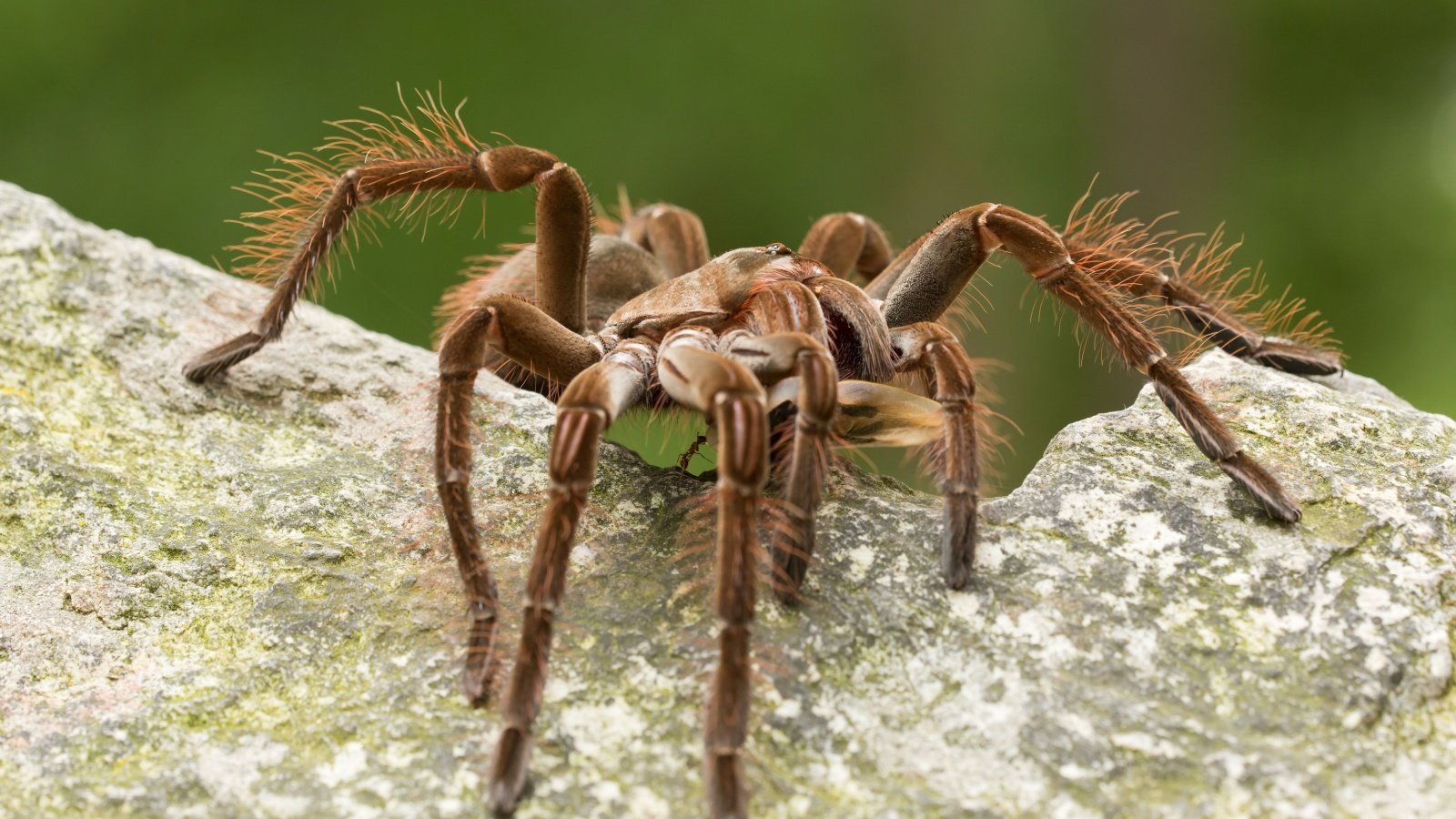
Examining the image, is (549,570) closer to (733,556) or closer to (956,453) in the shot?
(733,556)

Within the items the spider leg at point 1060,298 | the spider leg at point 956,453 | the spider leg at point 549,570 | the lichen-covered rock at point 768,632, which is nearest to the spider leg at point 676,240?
the lichen-covered rock at point 768,632

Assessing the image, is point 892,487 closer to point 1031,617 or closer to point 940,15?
point 1031,617

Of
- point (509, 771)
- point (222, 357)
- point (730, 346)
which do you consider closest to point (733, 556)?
point (509, 771)

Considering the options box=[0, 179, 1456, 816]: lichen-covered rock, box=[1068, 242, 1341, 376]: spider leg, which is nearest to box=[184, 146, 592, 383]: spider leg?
box=[0, 179, 1456, 816]: lichen-covered rock

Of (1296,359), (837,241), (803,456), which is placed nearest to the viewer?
(803,456)

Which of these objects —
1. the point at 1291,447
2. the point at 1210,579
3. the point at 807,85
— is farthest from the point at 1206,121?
the point at 1210,579
